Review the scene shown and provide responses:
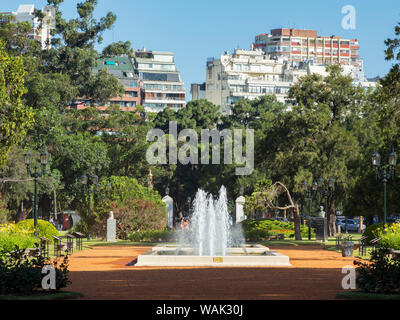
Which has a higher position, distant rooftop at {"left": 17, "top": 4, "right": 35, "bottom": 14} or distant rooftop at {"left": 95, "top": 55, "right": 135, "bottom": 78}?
distant rooftop at {"left": 17, "top": 4, "right": 35, "bottom": 14}

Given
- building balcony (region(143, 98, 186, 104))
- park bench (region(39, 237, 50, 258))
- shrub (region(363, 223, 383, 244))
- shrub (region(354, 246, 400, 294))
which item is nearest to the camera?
shrub (region(354, 246, 400, 294))

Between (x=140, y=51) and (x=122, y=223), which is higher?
(x=140, y=51)

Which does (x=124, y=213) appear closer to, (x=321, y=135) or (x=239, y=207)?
(x=321, y=135)

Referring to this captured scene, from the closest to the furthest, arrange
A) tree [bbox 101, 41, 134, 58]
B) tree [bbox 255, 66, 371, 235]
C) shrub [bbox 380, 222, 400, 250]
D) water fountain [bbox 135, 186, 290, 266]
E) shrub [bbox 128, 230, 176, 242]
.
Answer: water fountain [bbox 135, 186, 290, 266] → shrub [bbox 380, 222, 400, 250] → shrub [bbox 128, 230, 176, 242] → tree [bbox 255, 66, 371, 235] → tree [bbox 101, 41, 134, 58]

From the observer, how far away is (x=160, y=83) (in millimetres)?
158750

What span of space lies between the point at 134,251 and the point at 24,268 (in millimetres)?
18617

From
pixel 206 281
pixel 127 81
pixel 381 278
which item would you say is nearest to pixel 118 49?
pixel 206 281

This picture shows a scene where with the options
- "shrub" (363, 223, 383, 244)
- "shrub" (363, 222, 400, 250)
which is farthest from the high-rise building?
"shrub" (363, 222, 400, 250)

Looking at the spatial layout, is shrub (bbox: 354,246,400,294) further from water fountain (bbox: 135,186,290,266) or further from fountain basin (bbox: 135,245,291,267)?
water fountain (bbox: 135,186,290,266)

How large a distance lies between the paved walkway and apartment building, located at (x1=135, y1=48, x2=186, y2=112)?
127m

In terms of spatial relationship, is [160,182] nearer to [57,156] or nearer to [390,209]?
[57,156]

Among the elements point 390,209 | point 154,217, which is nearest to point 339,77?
point 390,209

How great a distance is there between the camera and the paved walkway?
17812mm

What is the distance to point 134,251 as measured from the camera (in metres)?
35.7
